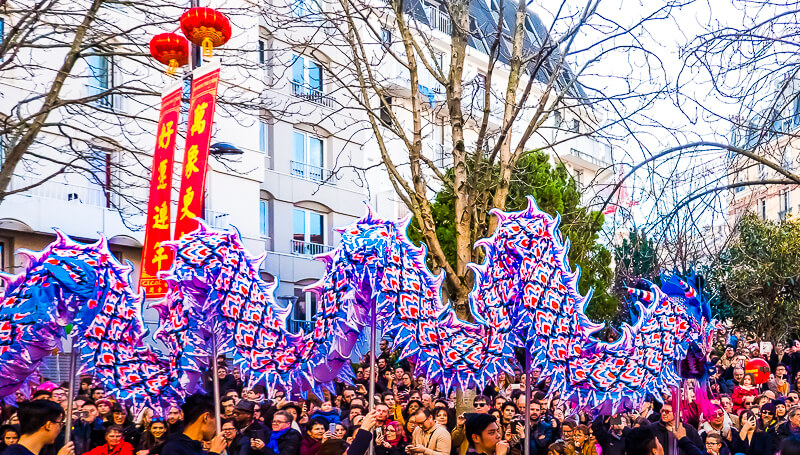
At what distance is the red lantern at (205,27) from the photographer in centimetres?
977

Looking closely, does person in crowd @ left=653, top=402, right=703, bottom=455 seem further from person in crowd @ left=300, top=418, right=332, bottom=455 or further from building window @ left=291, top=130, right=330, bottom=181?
building window @ left=291, top=130, right=330, bottom=181

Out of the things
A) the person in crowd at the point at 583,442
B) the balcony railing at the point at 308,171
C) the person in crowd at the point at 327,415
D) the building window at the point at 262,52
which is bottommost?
the person in crowd at the point at 583,442

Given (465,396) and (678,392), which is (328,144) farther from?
(678,392)

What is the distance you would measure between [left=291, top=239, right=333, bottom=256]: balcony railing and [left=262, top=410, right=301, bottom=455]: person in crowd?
16873 millimetres

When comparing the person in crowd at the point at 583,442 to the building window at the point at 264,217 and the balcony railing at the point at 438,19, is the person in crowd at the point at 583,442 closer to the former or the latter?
the building window at the point at 264,217

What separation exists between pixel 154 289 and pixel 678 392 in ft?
15.0

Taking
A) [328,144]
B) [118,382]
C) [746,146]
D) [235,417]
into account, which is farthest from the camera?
[328,144]

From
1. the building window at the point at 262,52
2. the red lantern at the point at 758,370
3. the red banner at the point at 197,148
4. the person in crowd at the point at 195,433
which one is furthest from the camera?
the building window at the point at 262,52

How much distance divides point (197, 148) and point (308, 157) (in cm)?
1720

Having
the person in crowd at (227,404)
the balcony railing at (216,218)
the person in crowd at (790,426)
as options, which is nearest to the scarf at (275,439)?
the person in crowd at (227,404)

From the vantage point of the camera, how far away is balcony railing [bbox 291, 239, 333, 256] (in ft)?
84.0

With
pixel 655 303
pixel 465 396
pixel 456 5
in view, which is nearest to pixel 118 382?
pixel 655 303

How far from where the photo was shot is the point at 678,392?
316 inches

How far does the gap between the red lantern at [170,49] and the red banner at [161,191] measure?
18.9 inches
